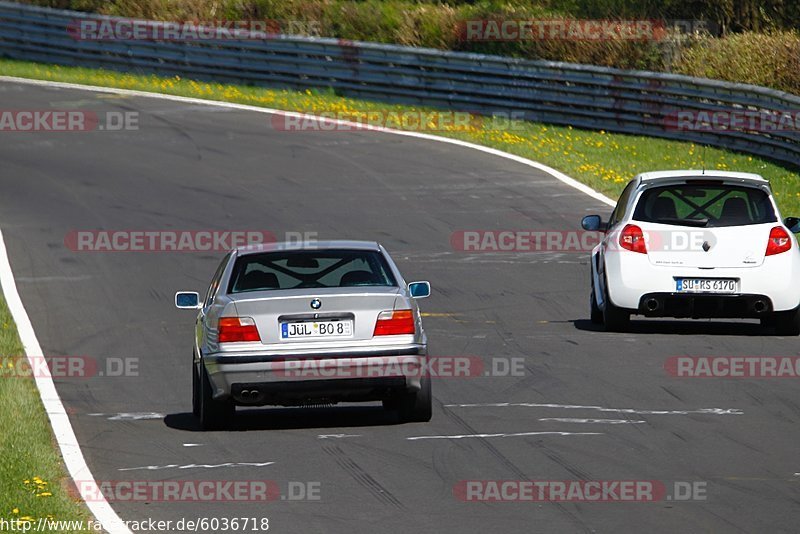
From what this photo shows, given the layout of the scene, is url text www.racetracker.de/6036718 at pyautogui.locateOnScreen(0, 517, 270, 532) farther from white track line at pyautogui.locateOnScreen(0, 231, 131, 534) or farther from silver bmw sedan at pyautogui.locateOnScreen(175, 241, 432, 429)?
silver bmw sedan at pyautogui.locateOnScreen(175, 241, 432, 429)

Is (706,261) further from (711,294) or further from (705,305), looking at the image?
(705,305)

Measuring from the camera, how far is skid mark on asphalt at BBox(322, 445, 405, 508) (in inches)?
368

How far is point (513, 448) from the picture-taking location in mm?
10703

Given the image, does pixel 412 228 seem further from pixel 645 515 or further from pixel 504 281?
pixel 645 515

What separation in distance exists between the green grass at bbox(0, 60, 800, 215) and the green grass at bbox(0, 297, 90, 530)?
46.8ft

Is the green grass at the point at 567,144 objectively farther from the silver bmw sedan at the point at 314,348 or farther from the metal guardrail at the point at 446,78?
the silver bmw sedan at the point at 314,348

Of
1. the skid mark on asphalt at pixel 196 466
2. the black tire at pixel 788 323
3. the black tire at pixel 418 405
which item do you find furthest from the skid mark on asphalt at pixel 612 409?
the black tire at pixel 788 323

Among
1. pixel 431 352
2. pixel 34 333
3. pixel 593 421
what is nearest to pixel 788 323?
pixel 431 352

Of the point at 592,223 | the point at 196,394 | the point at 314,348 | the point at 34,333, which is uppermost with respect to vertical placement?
the point at 592,223

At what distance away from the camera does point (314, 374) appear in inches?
439

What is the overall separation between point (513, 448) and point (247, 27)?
1190 inches

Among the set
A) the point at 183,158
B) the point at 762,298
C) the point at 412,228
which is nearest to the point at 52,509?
the point at 762,298

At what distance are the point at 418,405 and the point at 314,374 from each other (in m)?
0.90

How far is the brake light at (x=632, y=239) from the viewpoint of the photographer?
1580 cm
